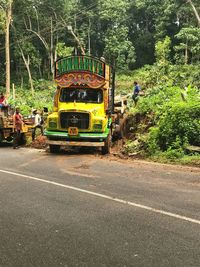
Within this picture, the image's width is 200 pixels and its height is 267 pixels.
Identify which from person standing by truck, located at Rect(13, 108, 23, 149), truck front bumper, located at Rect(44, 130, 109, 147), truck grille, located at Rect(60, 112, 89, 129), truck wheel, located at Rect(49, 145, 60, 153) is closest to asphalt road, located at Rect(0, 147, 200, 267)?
truck front bumper, located at Rect(44, 130, 109, 147)

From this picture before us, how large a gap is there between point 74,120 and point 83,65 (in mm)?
2350

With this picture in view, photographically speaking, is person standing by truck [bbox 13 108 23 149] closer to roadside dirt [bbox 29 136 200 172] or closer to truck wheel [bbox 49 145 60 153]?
roadside dirt [bbox 29 136 200 172]

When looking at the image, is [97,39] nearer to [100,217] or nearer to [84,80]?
[84,80]

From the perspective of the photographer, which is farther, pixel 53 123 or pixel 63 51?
pixel 63 51

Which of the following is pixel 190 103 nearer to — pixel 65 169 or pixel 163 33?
pixel 65 169

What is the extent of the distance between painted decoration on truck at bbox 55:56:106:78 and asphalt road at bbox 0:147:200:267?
595 centimetres

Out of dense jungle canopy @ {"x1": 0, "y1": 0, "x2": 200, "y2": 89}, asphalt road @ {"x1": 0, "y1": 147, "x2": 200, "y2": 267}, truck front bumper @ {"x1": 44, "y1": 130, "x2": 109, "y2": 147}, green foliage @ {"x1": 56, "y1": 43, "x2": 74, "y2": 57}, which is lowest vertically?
asphalt road @ {"x1": 0, "y1": 147, "x2": 200, "y2": 267}

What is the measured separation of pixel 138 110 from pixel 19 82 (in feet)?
162

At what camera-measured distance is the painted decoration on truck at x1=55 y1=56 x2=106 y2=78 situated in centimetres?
1688

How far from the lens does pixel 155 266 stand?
498 cm

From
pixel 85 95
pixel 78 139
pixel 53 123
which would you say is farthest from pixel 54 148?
pixel 85 95

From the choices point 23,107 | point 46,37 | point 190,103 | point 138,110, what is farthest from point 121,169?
point 46,37

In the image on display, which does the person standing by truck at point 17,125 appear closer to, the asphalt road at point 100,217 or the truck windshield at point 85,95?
the truck windshield at point 85,95

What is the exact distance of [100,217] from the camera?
7.02m
